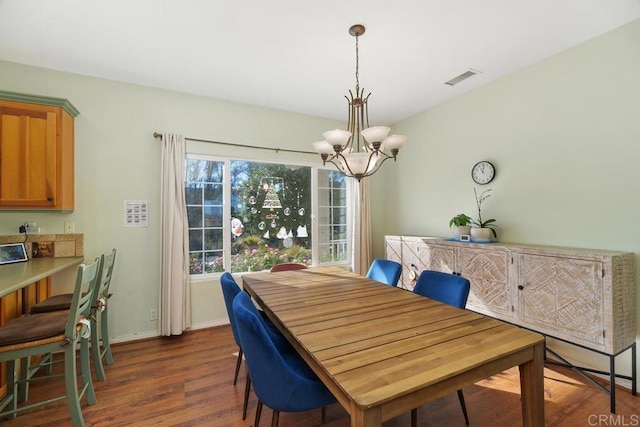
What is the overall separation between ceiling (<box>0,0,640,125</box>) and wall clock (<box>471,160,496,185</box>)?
93 cm

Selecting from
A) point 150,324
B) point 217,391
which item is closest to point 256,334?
point 217,391

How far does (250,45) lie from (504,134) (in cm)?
273

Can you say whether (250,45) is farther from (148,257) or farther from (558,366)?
(558,366)

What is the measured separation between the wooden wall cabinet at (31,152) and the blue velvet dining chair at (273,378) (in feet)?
7.97

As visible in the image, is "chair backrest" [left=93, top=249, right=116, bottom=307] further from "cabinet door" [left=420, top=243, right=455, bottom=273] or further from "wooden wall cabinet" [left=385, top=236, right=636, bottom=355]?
"wooden wall cabinet" [left=385, top=236, right=636, bottom=355]

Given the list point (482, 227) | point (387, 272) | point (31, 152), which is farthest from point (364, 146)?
point (31, 152)

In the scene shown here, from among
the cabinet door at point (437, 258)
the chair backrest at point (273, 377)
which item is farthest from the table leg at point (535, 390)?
the cabinet door at point (437, 258)

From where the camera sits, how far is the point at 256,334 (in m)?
1.25

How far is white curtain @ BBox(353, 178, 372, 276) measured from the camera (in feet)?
13.7

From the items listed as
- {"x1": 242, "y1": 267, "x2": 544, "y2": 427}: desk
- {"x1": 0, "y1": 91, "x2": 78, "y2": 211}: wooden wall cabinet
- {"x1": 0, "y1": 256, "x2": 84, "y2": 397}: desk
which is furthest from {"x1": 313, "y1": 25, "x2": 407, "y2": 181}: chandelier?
{"x1": 0, "y1": 91, "x2": 78, "y2": 211}: wooden wall cabinet

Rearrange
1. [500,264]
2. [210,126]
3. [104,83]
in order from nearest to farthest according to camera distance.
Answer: [500,264]
[104,83]
[210,126]

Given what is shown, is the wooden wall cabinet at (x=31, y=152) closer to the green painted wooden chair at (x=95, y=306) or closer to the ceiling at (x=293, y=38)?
the ceiling at (x=293, y=38)

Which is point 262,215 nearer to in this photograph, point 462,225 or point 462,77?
point 462,225

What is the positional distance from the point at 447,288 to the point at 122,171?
340cm
